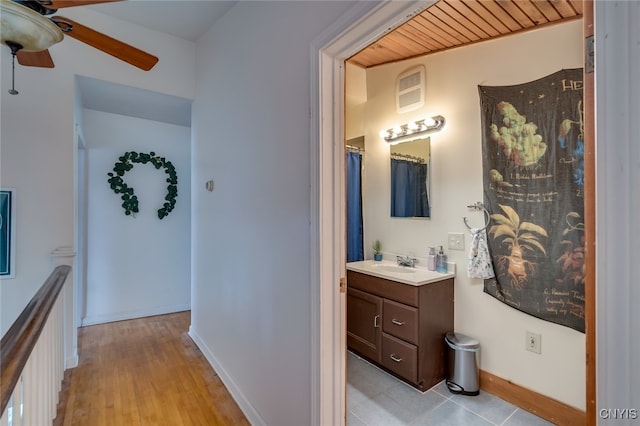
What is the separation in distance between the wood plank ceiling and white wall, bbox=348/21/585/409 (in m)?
0.07

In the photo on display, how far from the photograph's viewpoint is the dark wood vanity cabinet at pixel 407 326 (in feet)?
7.09

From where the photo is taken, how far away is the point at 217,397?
2.12 m

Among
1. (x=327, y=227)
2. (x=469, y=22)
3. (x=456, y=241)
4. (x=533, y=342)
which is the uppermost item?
(x=469, y=22)

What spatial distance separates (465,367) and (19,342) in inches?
94.0

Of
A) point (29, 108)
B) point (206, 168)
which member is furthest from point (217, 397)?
point (29, 108)

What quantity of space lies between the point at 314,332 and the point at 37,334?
1.01 meters

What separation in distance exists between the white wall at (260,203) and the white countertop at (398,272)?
3.25 ft

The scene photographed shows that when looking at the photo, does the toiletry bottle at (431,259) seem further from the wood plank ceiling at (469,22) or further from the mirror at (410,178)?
the wood plank ceiling at (469,22)

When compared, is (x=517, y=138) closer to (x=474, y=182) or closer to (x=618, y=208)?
(x=474, y=182)

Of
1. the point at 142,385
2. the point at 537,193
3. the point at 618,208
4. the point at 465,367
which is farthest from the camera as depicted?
the point at 142,385

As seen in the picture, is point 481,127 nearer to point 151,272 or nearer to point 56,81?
point 56,81

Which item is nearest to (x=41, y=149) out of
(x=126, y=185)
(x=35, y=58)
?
(x=35, y=58)

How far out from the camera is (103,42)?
1.67m

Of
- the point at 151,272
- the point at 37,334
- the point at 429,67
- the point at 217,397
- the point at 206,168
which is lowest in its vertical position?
the point at 217,397
